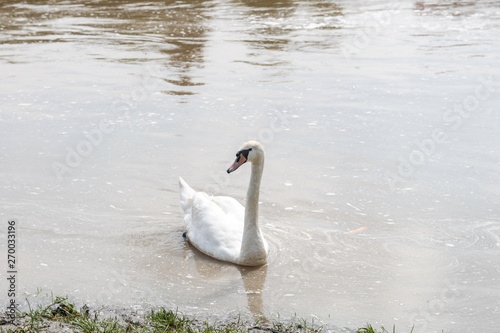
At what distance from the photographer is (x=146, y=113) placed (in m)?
11.8

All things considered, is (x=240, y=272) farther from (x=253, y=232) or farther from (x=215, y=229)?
(x=215, y=229)

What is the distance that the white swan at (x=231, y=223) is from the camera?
22.3 feet

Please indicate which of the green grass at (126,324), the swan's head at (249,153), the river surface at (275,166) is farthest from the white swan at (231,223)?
the green grass at (126,324)

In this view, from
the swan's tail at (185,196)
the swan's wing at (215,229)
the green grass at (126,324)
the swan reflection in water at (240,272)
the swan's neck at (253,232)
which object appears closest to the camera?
the green grass at (126,324)

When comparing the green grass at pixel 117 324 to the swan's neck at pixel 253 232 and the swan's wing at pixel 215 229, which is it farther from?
the swan's wing at pixel 215 229

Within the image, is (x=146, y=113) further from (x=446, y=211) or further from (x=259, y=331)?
(x=259, y=331)

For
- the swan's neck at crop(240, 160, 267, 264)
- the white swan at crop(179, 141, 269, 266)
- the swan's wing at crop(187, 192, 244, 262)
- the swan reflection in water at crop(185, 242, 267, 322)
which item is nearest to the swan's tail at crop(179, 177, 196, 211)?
the white swan at crop(179, 141, 269, 266)

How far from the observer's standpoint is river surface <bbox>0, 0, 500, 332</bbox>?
641cm

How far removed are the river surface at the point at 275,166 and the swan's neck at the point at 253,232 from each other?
159 millimetres

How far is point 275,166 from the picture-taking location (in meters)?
9.51

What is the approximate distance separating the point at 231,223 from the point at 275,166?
232cm

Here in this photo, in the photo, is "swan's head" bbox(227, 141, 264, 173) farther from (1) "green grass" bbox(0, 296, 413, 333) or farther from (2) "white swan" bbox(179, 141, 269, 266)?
(1) "green grass" bbox(0, 296, 413, 333)

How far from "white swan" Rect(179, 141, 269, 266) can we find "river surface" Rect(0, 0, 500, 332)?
153 mm

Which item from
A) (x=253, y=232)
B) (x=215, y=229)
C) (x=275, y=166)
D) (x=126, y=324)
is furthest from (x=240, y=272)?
(x=275, y=166)
